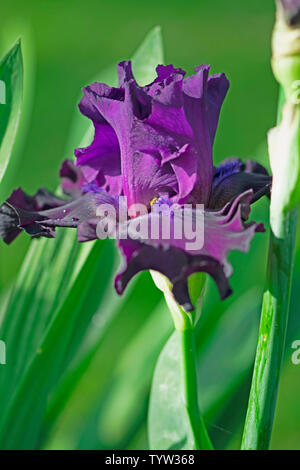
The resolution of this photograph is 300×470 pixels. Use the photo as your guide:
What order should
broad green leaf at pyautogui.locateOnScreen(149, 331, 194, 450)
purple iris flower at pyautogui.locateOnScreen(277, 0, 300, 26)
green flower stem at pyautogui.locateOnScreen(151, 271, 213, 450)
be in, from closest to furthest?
purple iris flower at pyautogui.locateOnScreen(277, 0, 300, 26) < green flower stem at pyautogui.locateOnScreen(151, 271, 213, 450) < broad green leaf at pyautogui.locateOnScreen(149, 331, 194, 450)

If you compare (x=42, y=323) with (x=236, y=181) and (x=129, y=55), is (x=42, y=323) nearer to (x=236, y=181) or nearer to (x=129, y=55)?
(x=236, y=181)

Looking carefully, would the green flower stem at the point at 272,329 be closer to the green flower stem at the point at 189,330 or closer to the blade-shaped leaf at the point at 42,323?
the green flower stem at the point at 189,330

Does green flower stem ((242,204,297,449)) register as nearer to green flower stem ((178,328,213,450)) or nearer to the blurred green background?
green flower stem ((178,328,213,450))

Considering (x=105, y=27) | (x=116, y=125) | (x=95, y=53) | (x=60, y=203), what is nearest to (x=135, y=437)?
(x=60, y=203)

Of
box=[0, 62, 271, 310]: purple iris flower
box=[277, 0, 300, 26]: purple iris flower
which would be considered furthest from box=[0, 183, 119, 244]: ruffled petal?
box=[277, 0, 300, 26]: purple iris flower

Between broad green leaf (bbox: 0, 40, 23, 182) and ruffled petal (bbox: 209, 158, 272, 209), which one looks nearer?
ruffled petal (bbox: 209, 158, 272, 209)
